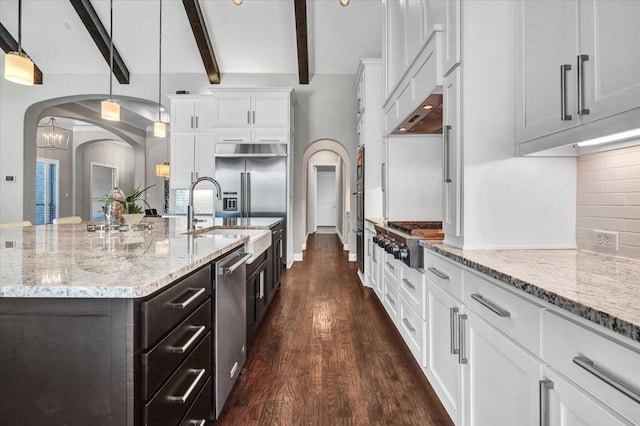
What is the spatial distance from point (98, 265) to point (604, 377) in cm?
140

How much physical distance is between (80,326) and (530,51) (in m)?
1.98

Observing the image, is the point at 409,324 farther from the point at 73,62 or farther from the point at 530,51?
the point at 73,62

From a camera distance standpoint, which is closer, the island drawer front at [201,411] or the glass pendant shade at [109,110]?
the island drawer front at [201,411]

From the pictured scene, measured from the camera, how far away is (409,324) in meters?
2.45

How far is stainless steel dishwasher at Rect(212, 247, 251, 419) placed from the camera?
65.1 inches

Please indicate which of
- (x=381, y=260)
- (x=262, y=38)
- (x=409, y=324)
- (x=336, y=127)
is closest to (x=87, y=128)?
(x=262, y=38)

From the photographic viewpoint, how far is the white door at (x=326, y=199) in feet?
47.6

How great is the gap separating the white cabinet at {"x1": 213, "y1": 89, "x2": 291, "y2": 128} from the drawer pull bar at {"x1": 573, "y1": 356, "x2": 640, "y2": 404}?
538cm

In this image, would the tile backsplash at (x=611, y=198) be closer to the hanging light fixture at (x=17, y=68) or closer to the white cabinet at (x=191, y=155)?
the hanging light fixture at (x=17, y=68)

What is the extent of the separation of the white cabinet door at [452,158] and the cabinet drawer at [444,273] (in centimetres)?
15

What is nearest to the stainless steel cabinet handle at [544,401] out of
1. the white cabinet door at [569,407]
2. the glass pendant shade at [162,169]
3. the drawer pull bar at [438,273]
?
the white cabinet door at [569,407]

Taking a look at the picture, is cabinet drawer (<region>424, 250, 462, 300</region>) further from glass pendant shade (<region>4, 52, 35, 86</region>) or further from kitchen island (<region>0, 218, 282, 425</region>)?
glass pendant shade (<region>4, 52, 35, 86</region>)

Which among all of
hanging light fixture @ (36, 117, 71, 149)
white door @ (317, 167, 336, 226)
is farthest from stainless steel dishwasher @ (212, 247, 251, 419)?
white door @ (317, 167, 336, 226)

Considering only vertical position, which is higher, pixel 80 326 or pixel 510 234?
pixel 510 234
